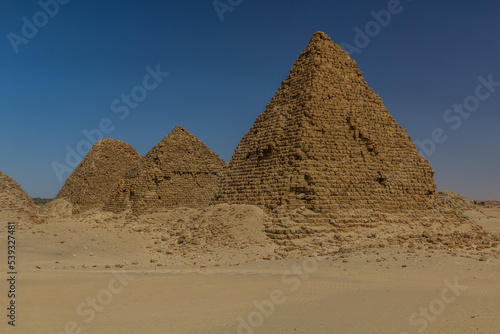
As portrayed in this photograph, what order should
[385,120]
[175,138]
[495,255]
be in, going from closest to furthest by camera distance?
1. [495,255]
2. [385,120]
3. [175,138]

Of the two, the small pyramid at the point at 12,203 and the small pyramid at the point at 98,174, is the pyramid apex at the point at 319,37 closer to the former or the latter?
the small pyramid at the point at 12,203

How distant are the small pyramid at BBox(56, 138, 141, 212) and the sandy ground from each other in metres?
30.3

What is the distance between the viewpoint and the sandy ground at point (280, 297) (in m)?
5.87

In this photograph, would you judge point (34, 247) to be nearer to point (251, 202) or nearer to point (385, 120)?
point (251, 202)

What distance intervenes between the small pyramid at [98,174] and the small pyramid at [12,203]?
17988 mm

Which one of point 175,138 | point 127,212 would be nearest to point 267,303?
point 127,212

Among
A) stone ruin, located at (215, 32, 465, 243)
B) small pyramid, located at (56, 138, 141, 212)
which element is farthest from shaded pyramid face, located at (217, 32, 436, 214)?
small pyramid, located at (56, 138, 141, 212)

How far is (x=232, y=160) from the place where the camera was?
65.5ft

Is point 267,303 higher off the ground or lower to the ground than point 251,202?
lower

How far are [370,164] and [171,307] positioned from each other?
1268 cm

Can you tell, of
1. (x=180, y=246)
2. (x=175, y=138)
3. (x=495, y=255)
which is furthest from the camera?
(x=175, y=138)

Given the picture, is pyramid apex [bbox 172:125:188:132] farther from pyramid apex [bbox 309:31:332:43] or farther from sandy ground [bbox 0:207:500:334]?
sandy ground [bbox 0:207:500:334]

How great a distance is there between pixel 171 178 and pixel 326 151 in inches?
791

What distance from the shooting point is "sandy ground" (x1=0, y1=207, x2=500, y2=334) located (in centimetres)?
587
